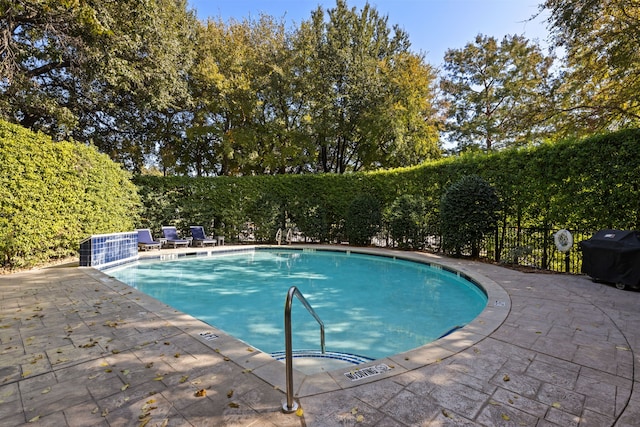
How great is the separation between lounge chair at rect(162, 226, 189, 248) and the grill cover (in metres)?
12.8

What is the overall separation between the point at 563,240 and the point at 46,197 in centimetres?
1262

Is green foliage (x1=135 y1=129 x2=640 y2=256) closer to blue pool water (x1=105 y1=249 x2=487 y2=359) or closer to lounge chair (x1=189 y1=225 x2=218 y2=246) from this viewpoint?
lounge chair (x1=189 y1=225 x2=218 y2=246)

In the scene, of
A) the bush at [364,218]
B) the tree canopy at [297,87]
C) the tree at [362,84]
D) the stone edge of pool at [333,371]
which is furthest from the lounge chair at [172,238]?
the tree at [362,84]

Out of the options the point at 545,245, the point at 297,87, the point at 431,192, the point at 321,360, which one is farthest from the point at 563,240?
the point at 297,87

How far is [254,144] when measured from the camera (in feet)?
59.3

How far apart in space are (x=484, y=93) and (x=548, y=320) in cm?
2123

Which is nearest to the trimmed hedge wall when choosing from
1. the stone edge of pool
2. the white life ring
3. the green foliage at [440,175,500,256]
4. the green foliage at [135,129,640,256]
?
the green foliage at [135,129,640,256]

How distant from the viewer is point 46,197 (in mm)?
7902

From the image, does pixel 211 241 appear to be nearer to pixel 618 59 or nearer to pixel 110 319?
pixel 110 319

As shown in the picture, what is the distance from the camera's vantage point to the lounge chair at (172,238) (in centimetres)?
1261

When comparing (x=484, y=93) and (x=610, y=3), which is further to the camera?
(x=484, y=93)

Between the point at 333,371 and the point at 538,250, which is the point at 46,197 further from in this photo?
the point at 538,250

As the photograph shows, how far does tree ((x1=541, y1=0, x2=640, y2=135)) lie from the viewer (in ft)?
27.7

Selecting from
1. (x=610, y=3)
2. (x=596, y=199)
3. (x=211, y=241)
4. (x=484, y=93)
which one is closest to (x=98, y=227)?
(x=211, y=241)
